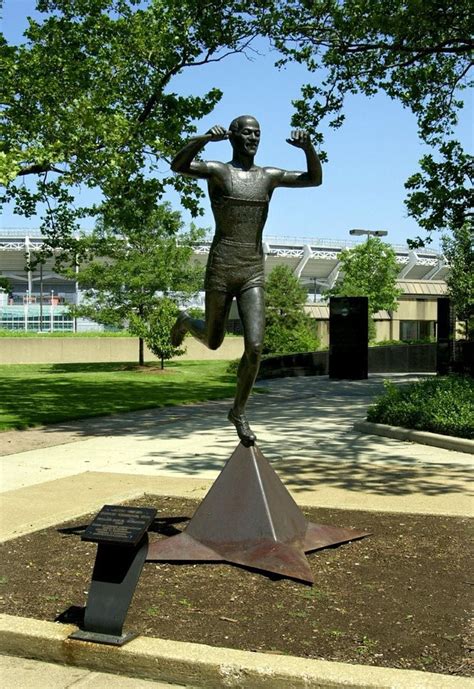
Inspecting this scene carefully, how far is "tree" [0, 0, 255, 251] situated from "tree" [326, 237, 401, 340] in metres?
30.5

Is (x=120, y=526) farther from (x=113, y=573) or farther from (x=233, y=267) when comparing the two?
(x=233, y=267)

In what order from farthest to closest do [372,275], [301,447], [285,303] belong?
[372,275] < [285,303] < [301,447]

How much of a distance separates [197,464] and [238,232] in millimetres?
4693

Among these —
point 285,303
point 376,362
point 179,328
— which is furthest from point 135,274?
point 179,328

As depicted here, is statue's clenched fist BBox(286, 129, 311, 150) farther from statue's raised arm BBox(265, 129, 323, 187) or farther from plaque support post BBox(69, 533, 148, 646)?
plaque support post BBox(69, 533, 148, 646)

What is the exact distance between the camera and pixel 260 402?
724 inches

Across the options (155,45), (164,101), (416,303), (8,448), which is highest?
(155,45)

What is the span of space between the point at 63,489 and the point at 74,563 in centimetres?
288

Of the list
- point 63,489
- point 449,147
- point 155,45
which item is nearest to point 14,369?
point 155,45

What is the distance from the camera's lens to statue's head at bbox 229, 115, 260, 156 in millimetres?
6391

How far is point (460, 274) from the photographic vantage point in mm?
31297

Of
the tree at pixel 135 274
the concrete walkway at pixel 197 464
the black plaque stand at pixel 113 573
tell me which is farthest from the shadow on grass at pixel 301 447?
the tree at pixel 135 274

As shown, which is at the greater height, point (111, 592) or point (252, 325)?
point (252, 325)

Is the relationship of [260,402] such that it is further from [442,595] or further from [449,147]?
[442,595]
